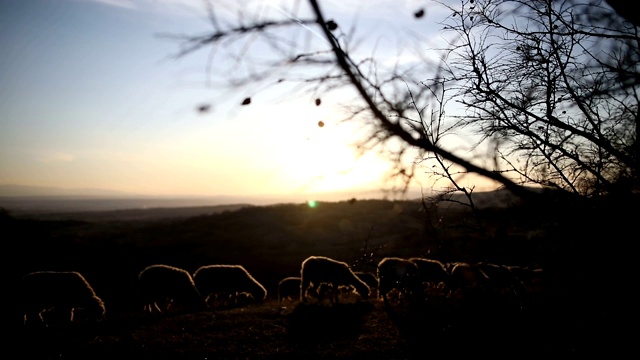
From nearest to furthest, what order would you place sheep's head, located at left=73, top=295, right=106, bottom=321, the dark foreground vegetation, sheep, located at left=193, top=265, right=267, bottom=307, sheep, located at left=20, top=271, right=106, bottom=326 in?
1. the dark foreground vegetation
2. sheep, located at left=20, top=271, right=106, bottom=326
3. sheep's head, located at left=73, top=295, right=106, bottom=321
4. sheep, located at left=193, top=265, right=267, bottom=307

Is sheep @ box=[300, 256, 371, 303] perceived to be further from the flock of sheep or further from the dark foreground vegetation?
the dark foreground vegetation

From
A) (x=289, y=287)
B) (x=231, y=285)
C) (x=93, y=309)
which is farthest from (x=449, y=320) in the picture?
(x=289, y=287)

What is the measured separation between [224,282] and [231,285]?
1.11ft

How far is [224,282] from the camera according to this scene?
596 inches

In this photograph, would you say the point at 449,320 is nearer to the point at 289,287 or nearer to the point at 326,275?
the point at 326,275

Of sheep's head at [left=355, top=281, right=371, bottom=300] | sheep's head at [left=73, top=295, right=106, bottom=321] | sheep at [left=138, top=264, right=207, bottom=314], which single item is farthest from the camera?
sheep's head at [left=355, top=281, right=371, bottom=300]

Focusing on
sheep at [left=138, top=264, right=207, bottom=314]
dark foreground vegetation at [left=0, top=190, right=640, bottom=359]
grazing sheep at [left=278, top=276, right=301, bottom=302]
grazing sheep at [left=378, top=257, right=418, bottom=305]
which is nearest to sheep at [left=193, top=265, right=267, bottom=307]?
sheep at [left=138, top=264, right=207, bottom=314]

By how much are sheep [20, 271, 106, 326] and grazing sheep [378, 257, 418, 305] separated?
884cm

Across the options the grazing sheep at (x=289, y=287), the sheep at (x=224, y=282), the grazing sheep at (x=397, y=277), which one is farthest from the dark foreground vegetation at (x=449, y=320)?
the grazing sheep at (x=289, y=287)

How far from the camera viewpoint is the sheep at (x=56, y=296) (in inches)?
420

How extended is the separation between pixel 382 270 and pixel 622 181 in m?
9.68

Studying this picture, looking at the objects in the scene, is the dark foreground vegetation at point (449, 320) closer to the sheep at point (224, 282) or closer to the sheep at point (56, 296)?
the sheep at point (56, 296)

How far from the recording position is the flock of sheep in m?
10.8

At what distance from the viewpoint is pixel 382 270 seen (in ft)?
43.2
